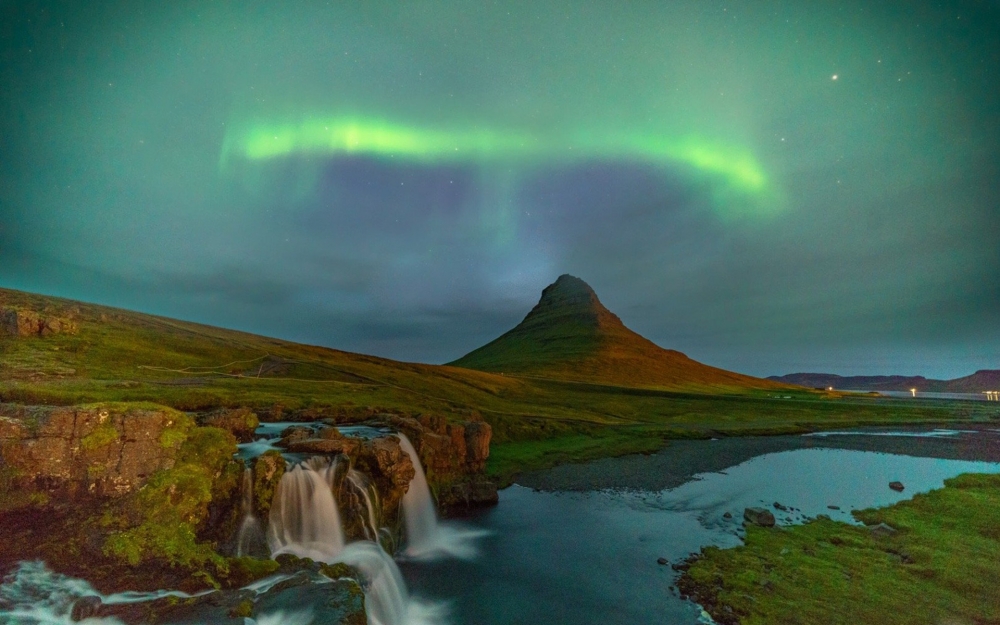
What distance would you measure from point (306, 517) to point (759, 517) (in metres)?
30.8

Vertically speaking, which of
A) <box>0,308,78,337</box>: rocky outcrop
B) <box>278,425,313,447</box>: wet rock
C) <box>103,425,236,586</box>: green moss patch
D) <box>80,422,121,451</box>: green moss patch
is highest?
<box>0,308,78,337</box>: rocky outcrop

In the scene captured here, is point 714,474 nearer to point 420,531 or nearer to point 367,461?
point 420,531

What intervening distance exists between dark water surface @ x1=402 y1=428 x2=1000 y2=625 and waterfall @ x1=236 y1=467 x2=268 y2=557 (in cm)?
818

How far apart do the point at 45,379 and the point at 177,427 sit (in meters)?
40.6

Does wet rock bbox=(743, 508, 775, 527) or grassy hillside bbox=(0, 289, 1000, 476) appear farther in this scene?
grassy hillside bbox=(0, 289, 1000, 476)

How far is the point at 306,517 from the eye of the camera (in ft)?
78.7

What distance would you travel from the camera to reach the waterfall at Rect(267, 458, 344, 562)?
890 inches

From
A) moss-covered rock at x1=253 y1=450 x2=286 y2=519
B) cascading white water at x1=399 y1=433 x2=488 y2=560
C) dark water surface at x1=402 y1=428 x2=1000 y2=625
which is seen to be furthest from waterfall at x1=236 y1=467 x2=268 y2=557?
cascading white water at x1=399 y1=433 x2=488 y2=560

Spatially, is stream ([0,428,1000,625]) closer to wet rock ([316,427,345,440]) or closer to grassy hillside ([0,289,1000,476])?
wet rock ([316,427,345,440])

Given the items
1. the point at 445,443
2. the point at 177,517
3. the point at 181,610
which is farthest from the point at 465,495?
the point at 181,610

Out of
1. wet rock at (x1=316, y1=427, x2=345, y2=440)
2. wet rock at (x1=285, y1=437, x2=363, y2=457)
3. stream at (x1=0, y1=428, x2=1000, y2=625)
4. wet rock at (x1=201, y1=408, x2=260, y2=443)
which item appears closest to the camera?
stream at (x1=0, y1=428, x2=1000, y2=625)

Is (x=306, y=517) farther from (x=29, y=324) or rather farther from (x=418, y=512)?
(x=29, y=324)

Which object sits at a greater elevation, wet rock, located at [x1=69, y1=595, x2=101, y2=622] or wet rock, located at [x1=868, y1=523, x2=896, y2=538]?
wet rock, located at [x1=69, y1=595, x2=101, y2=622]

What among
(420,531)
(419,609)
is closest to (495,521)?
(420,531)
